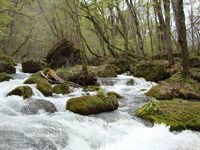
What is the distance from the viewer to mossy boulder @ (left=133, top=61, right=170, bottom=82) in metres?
15.3

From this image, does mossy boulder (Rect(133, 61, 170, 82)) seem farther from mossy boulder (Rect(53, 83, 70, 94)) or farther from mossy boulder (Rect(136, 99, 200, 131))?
mossy boulder (Rect(136, 99, 200, 131))

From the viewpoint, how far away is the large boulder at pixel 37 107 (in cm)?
868

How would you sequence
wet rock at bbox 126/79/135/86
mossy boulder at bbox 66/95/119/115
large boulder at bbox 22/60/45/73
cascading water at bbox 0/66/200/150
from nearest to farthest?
cascading water at bbox 0/66/200/150, mossy boulder at bbox 66/95/119/115, wet rock at bbox 126/79/135/86, large boulder at bbox 22/60/45/73

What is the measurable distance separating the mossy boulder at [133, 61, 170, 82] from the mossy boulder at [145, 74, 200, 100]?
222cm

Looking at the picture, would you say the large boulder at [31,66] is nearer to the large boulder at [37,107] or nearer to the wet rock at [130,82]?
the wet rock at [130,82]

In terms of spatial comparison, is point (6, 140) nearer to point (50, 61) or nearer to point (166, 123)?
point (166, 123)

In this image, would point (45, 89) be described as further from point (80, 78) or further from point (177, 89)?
point (177, 89)

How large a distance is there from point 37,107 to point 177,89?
544cm

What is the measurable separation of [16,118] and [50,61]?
43.2 ft

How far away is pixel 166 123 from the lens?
308 inches

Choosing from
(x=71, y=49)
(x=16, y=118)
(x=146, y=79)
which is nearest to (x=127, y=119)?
(x=16, y=118)

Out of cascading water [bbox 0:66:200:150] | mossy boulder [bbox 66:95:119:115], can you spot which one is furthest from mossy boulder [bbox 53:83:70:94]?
mossy boulder [bbox 66:95:119:115]

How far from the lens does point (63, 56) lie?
20.8 metres

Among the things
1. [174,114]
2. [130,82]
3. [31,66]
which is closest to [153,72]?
[130,82]
